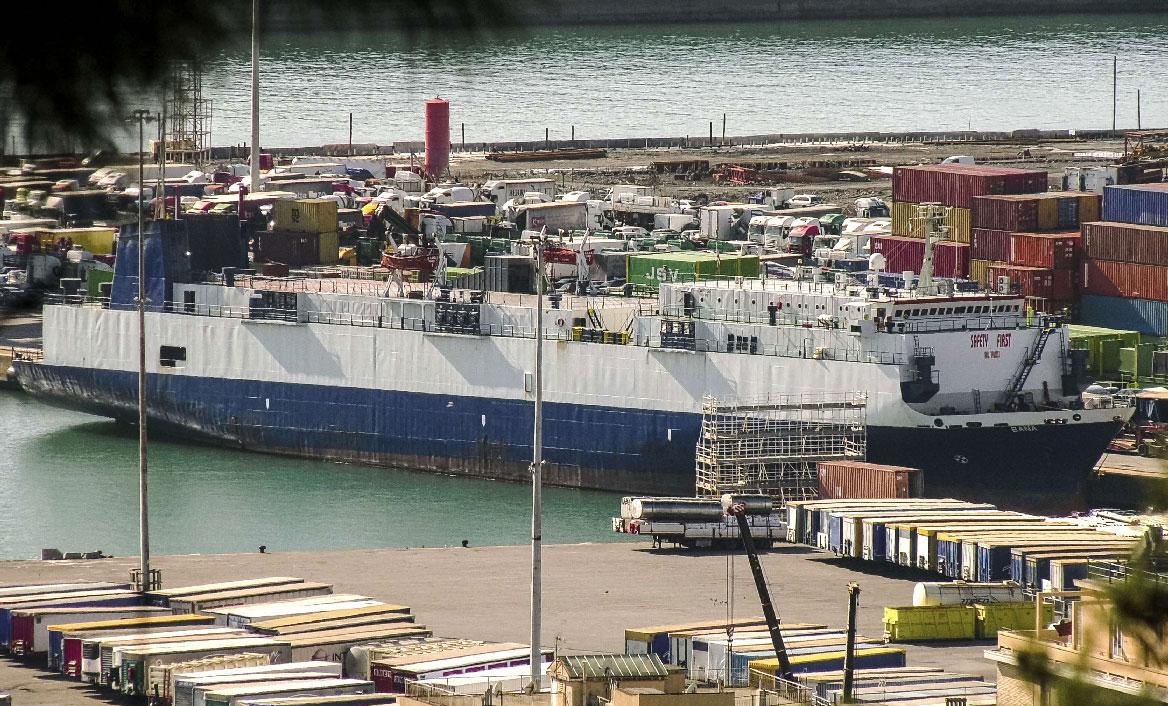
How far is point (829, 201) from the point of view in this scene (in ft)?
284

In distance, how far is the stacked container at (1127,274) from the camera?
181 ft

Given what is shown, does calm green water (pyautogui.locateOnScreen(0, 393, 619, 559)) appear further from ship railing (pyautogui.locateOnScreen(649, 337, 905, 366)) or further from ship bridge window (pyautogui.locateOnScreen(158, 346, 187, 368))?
ship railing (pyautogui.locateOnScreen(649, 337, 905, 366))

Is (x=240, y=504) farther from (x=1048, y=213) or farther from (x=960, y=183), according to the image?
(x=1048, y=213)

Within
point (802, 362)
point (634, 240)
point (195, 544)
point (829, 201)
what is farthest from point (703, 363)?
point (829, 201)

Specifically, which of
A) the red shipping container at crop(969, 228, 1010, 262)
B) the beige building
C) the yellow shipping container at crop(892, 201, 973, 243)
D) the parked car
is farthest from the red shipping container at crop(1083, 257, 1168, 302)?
the beige building

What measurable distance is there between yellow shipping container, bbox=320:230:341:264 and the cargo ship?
6096 millimetres

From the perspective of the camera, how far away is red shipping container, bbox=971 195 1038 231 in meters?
57.4

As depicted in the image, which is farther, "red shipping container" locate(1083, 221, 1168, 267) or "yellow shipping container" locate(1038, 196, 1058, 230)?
"yellow shipping container" locate(1038, 196, 1058, 230)

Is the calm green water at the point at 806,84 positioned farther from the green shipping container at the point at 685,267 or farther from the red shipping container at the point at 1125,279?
the red shipping container at the point at 1125,279

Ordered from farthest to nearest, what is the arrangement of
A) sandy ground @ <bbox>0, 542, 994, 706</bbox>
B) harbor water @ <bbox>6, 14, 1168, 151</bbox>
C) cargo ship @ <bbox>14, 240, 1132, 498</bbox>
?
harbor water @ <bbox>6, 14, 1168, 151</bbox>
cargo ship @ <bbox>14, 240, 1132, 498</bbox>
sandy ground @ <bbox>0, 542, 994, 706</bbox>

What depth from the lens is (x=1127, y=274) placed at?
55.5 meters

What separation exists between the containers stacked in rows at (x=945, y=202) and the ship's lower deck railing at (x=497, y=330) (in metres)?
13.2

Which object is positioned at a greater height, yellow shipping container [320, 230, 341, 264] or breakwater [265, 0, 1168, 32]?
breakwater [265, 0, 1168, 32]

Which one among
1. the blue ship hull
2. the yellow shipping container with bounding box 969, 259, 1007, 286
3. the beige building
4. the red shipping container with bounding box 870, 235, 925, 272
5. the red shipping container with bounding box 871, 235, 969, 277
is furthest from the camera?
the red shipping container with bounding box 870, 235, 925, 272
